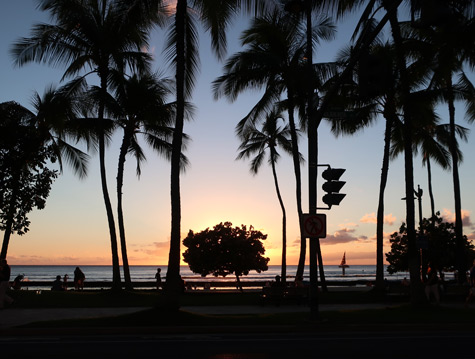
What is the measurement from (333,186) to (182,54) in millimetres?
6515

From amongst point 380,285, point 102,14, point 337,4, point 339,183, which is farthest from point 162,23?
point 380,285

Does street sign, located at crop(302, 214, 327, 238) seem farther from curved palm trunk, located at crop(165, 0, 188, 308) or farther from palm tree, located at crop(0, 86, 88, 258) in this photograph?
palm tree, located at crop(0, 86, 88, 258)

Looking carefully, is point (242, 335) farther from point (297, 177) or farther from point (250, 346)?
point (297, 177)

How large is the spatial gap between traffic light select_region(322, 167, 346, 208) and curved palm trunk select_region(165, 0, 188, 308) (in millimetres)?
4434

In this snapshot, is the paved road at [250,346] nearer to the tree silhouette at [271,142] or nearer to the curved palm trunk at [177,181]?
the curved palm trunk at [177,181]

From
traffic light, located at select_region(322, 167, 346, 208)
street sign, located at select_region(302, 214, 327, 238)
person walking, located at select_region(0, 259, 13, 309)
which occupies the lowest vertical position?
person walking, located at select_region(0, 259, 13, 309)

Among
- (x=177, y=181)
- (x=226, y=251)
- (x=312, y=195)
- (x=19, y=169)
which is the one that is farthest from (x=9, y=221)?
(x=226, y=251)

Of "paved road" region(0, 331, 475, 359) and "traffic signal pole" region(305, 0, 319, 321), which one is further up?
"traffic signal pole" region(305, 0, 319, 321)

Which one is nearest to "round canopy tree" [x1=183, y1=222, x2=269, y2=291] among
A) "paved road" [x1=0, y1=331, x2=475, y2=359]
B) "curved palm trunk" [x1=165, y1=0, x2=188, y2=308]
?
"curved palm trunk" [x1=165, y1=0, x2=188, y2=308]

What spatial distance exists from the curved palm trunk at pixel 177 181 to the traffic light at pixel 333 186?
4434 mm

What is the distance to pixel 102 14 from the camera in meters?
29.9

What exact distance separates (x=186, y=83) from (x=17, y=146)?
1247 centimetres

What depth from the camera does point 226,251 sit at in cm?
5234

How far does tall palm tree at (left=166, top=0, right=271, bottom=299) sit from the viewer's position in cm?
1678
